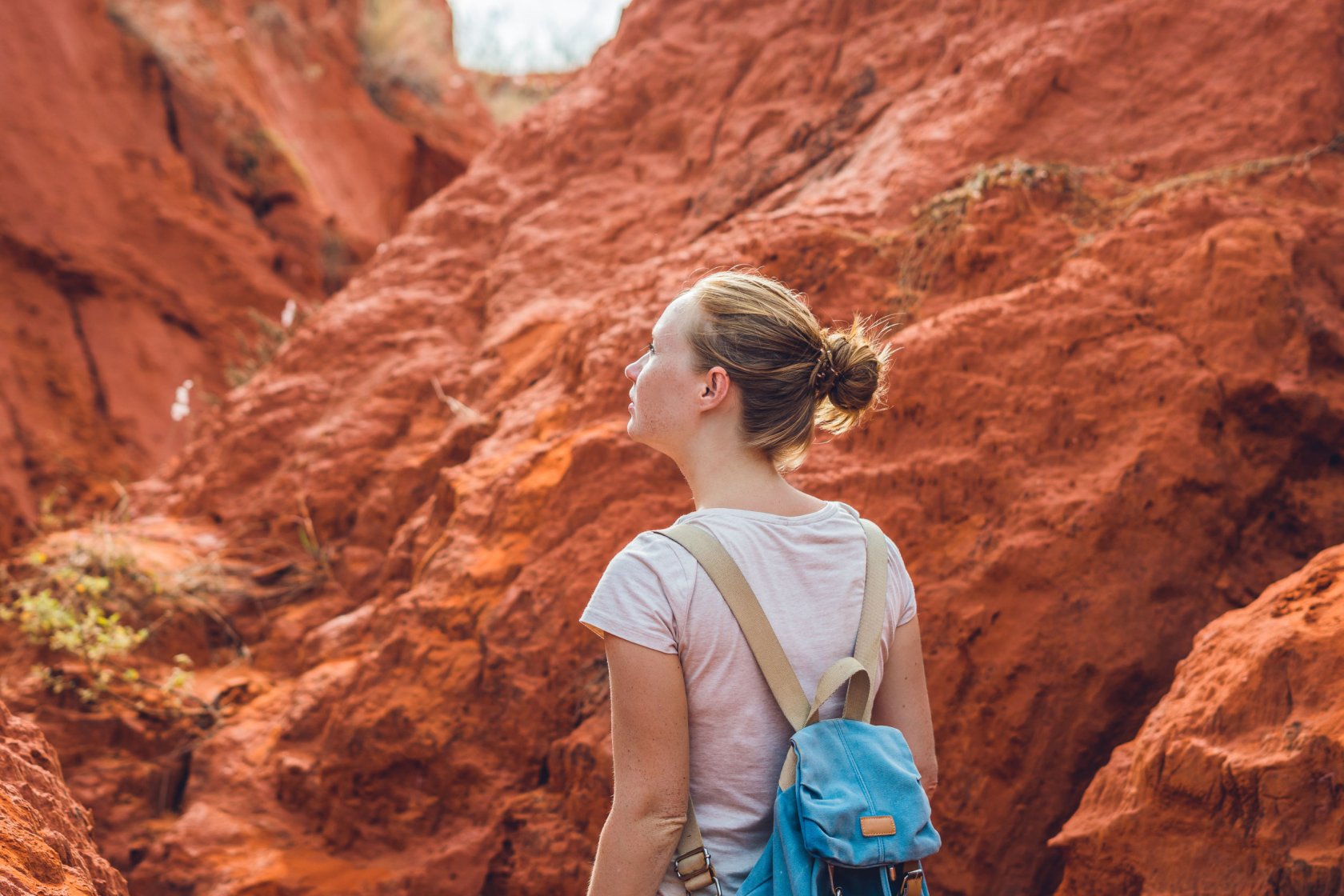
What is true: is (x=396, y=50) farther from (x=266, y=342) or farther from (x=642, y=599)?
(x=642, y=599)

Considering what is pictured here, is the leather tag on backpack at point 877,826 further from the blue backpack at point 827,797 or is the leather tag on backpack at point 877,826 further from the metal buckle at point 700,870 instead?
the metal buckle at point 700,870

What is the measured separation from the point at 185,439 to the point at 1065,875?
28.8ft

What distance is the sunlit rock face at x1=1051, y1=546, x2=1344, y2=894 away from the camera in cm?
256

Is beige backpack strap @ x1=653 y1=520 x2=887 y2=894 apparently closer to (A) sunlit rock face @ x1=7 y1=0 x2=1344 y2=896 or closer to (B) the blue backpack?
Answer: (B) the blue backpack

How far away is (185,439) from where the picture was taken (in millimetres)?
9867

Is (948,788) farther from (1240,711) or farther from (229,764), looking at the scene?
(229,764)

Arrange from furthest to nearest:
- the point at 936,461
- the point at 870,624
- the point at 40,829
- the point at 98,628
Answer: the point at 98,628, the point at 936,461, the point at 40,829, the point at 870,624

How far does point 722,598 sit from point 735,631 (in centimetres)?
6

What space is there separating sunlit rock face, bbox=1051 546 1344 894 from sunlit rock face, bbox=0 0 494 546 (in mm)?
6936

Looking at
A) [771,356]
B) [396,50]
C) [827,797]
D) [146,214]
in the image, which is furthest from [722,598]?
[396,50]

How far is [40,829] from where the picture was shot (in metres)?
2.39

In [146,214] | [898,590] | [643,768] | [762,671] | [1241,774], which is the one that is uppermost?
[146,214]

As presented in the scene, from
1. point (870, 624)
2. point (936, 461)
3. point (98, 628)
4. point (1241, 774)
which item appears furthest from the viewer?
Result: point (98, 628)

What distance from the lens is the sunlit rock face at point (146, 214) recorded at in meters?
9.09
